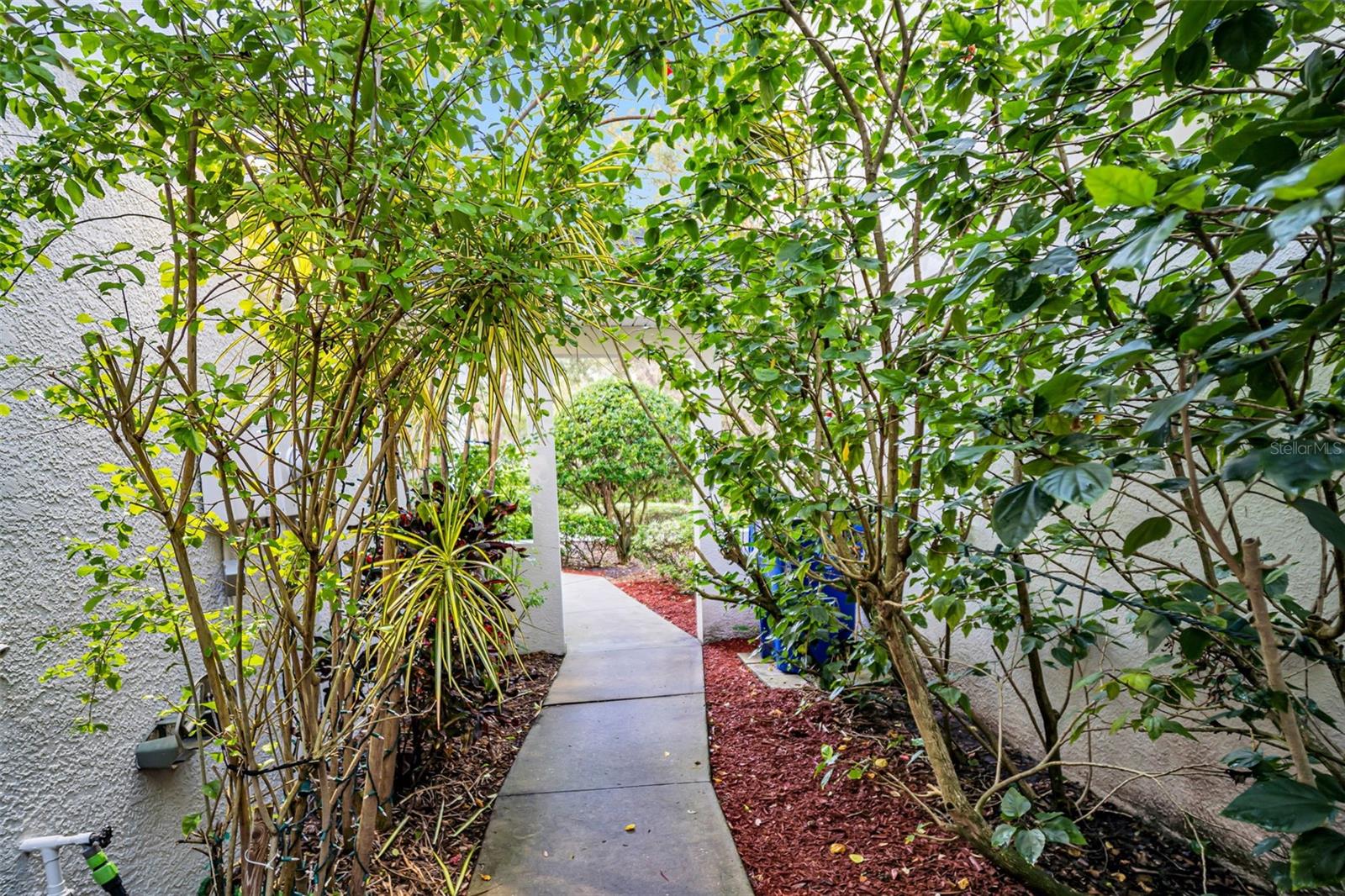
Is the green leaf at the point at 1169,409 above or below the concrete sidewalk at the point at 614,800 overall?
above

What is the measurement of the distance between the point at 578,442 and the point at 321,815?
7.61 meters

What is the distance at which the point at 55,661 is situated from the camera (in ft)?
5.61

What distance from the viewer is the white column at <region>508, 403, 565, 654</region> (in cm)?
472

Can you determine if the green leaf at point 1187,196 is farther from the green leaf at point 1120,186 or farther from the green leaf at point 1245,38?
the green leaf at point 1245,38

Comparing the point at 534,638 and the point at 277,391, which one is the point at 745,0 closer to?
the point at 277,391

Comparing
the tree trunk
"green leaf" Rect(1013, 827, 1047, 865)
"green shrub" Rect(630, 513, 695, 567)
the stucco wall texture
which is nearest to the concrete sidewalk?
the tree trunk

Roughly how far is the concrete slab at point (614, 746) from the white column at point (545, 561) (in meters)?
1.08

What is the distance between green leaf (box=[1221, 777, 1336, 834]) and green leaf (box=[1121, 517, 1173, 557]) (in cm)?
35

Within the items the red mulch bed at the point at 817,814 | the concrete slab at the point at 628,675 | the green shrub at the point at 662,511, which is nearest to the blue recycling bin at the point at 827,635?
the red mulch bed at the point at 817,814

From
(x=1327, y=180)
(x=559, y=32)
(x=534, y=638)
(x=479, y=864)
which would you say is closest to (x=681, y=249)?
(x=559, y=32)

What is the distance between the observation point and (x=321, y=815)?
1.57m

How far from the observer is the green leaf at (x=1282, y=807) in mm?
830

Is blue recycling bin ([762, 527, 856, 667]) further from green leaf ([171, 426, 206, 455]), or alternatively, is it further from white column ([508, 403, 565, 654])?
green leaf ([171, 426, 206, 455])

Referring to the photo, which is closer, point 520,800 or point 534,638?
point 520,800
